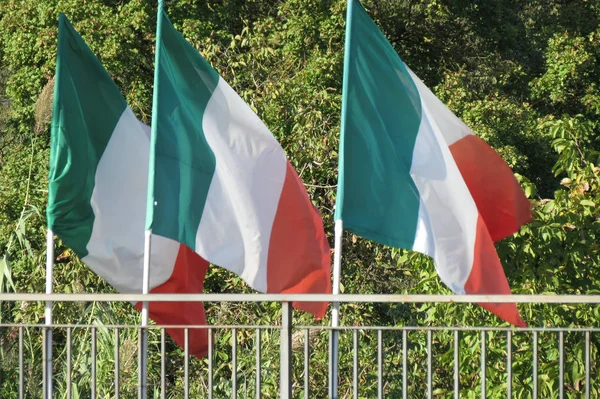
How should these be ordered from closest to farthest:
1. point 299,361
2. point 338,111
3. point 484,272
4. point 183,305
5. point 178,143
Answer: point 484,272 < point 178,143 < point 183,305 < point 299,361 < point 338,111

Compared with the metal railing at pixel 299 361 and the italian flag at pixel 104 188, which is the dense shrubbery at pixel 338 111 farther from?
the italian flag at pixel 104 188

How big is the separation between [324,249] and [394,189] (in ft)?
1.95

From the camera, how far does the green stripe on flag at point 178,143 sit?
19.8 feet

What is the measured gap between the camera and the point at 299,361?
974 cm

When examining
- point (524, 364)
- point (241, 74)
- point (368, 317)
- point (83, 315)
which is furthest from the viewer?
point (241, 74)

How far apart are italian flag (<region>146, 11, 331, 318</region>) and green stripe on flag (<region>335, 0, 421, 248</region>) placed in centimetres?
44

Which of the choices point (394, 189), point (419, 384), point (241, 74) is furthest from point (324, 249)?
point (241, 74)

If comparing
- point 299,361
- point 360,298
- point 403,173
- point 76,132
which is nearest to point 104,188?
point 76,132

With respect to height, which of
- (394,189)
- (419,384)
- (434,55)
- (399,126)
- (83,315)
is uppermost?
(434,55)

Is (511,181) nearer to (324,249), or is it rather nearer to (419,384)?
(324,249)

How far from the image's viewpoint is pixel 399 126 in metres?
6.14

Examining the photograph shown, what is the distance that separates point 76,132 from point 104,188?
14.9 inches

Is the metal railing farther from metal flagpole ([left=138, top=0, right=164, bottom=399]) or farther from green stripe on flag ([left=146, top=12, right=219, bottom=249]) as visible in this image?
green stripe on flag ([left=146, top=12, right=219, bottom=249])

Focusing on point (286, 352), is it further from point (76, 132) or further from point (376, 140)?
point (76, 132)
